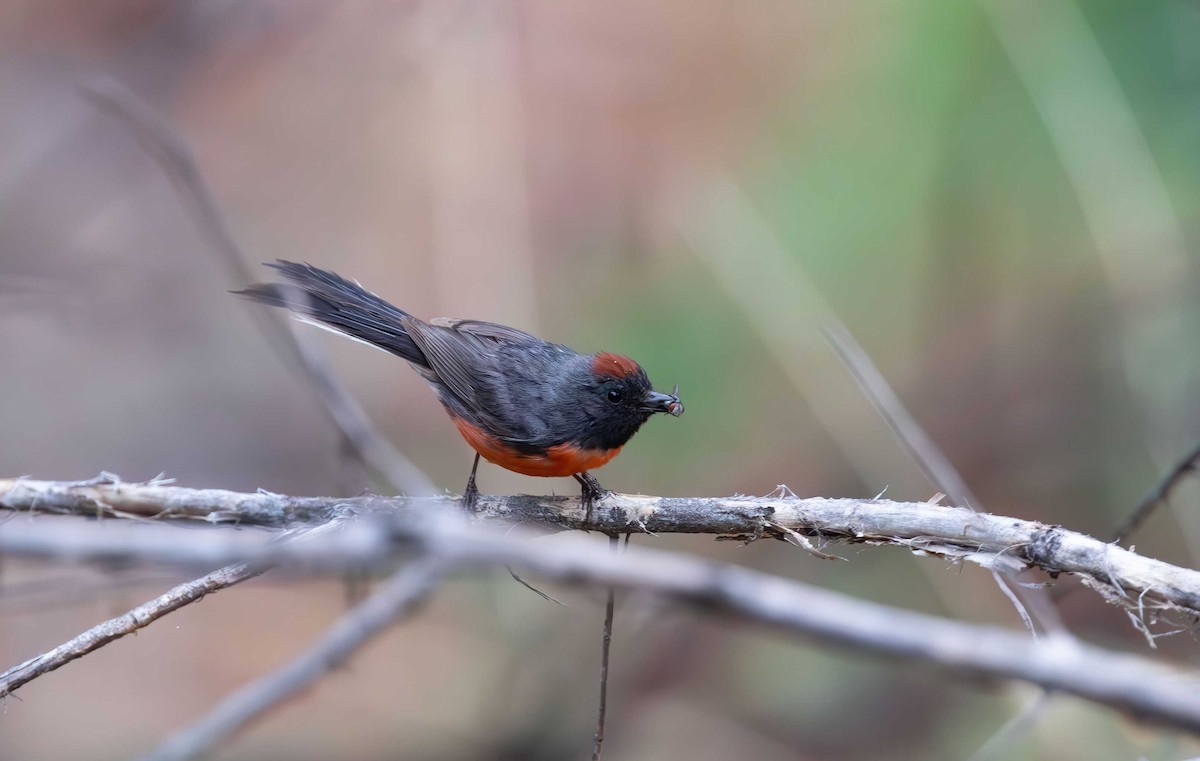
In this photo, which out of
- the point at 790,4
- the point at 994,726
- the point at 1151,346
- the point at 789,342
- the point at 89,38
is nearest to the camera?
the point at 994,726

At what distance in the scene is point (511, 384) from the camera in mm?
4500

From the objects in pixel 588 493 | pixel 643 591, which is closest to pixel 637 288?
pixel 588 493

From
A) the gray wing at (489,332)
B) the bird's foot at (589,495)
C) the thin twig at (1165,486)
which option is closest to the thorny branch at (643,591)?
the thin twig at (1165,486)

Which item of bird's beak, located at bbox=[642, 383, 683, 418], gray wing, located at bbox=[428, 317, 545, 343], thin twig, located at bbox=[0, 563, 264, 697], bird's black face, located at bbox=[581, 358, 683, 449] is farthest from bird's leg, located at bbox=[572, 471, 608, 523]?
thin twig, located at bbox=[0, 563, 264, 697]

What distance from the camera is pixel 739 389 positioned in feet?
22.5

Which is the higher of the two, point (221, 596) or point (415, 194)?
point (415, 194)

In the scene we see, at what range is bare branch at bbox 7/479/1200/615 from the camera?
105 inches

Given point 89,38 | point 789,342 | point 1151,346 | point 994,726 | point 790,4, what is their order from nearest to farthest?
point 994,726 → point 1151,346 → point 789,342 → point 790,4 → point 89,38

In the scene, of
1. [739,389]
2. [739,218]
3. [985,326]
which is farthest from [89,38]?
[985,326]

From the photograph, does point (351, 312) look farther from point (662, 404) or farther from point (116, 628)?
point (116, 628)

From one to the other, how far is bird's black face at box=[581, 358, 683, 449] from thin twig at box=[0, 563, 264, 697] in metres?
1.80

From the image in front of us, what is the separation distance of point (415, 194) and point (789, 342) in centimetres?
363

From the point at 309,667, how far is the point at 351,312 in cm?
361

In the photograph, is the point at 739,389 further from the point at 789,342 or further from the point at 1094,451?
the point at 1094,451
